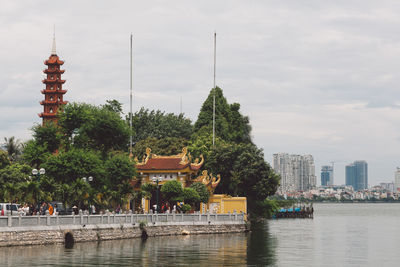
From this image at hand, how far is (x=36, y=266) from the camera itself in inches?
1224

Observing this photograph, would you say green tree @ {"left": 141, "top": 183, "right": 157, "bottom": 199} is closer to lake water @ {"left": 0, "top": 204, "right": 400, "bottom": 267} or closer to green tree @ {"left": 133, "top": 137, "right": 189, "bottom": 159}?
lake water @ {"left": 0, "top": 204, "right": 400, "bottom": 267}

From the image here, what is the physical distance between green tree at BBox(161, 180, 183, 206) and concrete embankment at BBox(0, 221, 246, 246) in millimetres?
3689

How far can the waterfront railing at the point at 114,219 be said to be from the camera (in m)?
38.7

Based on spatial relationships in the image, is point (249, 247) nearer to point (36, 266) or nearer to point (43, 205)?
point (43, 205)

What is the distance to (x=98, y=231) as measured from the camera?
4509 cm

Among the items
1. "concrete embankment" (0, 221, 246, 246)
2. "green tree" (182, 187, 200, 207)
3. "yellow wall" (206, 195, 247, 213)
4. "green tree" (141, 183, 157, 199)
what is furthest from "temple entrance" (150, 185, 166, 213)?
"yellow wall" (206, 195, 247, 213)

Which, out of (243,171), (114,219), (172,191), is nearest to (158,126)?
(243,171)

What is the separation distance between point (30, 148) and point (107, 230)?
2096 cm

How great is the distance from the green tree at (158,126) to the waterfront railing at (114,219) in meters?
39.5

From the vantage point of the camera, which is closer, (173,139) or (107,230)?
(107,230)

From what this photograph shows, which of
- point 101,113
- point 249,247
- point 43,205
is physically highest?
point 101,113

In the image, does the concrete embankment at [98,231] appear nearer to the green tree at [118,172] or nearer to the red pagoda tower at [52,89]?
the green tree at [118,172]

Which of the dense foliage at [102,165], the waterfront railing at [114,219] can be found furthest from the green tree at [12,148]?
the waterfront railing at [114,219]

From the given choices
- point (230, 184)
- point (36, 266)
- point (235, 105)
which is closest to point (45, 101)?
point (235, 105)
